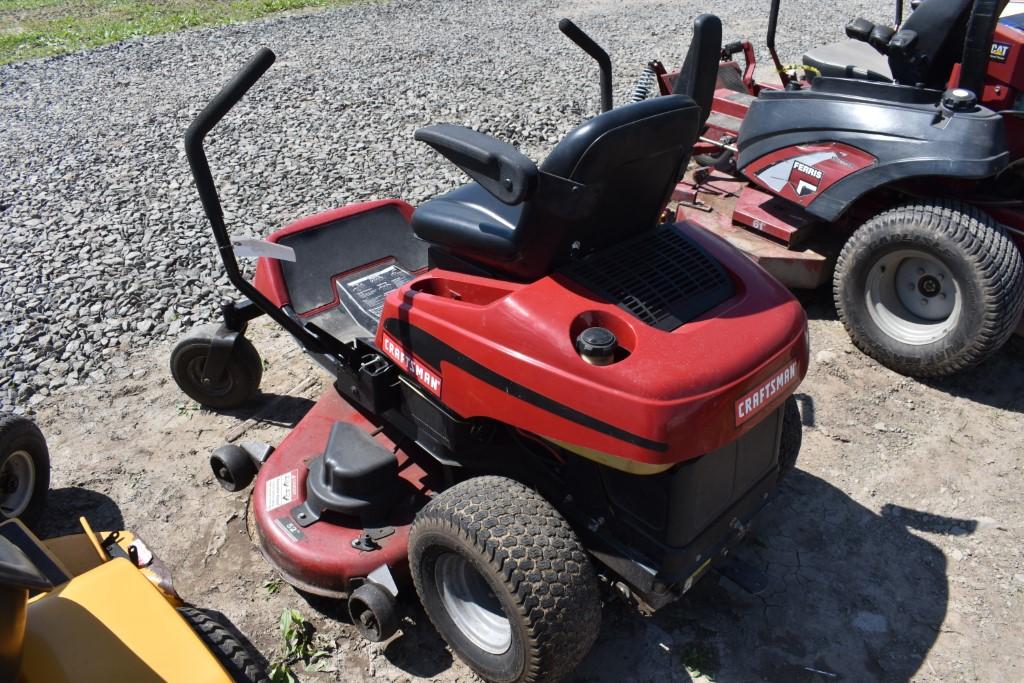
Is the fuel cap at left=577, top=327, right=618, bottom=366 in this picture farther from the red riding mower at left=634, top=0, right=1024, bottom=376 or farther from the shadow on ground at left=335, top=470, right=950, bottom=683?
the red riding mower at left=634, top=0, right=1024, bottom=376

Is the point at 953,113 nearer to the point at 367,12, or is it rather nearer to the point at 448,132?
the point at 448,132

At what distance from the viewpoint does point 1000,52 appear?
3992mm

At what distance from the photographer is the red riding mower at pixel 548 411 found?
225 centimetres

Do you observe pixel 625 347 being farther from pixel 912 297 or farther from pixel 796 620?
pixel 912 297

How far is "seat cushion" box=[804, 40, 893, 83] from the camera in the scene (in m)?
4.84

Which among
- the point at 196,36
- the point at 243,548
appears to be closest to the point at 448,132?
the point at 243,548

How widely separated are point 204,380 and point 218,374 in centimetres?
9

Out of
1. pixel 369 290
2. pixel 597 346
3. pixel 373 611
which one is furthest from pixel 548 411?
pixel 369 290

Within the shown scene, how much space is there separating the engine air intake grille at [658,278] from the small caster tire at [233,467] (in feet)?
5.09

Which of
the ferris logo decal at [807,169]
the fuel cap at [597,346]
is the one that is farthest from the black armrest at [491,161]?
the ferris logo decal at [807,169]

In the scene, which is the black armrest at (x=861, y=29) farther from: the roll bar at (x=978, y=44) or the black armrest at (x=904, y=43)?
the roll bar at (x=978, y=44)

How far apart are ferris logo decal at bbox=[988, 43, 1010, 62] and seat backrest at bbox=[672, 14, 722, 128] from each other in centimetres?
197

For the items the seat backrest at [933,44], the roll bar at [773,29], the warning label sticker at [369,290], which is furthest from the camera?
the roll bar at [773,29]

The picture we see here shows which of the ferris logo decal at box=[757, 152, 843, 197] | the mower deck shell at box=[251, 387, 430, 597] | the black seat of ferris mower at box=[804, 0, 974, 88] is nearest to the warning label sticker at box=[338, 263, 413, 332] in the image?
the mower deck shell at box=[251, 387, 430, 597]
